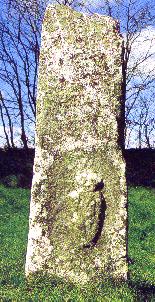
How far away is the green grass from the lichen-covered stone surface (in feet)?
1.29

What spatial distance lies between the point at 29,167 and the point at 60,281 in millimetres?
16681

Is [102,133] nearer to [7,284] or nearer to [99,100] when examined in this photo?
[99,100]

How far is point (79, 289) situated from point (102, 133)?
7.18ft

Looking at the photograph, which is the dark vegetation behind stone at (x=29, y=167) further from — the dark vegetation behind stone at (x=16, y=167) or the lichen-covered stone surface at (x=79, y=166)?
the lichen-covered stone surface at (x=79, y=166)

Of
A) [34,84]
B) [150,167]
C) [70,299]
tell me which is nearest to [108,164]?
[70,299]

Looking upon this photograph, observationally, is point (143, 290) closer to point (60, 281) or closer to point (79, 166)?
point (60, 281)

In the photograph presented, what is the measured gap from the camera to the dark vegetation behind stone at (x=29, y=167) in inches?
864

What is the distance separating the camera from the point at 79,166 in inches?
297

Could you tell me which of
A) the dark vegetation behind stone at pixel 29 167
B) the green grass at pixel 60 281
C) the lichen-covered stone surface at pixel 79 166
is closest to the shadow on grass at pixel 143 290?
the green grass at pixel 60 281

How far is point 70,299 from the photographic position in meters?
6.49

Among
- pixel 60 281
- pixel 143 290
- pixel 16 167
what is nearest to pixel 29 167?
pixel 16 167

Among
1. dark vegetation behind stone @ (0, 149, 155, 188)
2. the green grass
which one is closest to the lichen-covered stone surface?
the green grass

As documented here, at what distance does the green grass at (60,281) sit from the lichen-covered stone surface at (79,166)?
0.39 metres

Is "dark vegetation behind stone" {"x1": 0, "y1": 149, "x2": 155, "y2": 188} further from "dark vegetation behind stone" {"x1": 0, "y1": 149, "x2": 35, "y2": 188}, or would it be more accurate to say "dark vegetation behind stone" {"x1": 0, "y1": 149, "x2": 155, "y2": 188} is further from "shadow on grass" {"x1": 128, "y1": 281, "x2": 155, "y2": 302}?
"shadow on grass" {"x1": 128, "y1": 281, "x2": 155, "y2": 302}
